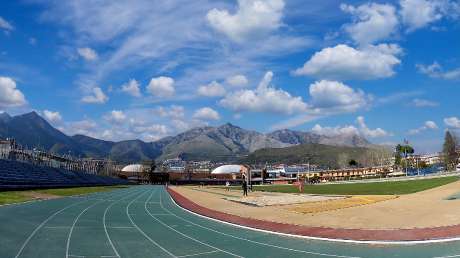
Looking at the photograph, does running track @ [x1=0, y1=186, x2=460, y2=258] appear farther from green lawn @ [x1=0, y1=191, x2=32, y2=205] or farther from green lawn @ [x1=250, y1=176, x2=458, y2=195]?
green lawn @ [x1=250, y1=176, x2=458, y2=195]

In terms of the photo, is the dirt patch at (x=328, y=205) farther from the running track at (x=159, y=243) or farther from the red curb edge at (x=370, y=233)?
the running track at (x=159, y=243)

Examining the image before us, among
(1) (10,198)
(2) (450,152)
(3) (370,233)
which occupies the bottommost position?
(1) (10,198)

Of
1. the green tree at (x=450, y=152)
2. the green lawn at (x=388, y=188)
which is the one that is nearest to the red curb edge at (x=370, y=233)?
the green lawn at (x=388, y=188)

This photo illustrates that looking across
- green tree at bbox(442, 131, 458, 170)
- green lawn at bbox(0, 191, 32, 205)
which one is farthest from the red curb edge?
green tree at bbox(442, 131, 458, 170)

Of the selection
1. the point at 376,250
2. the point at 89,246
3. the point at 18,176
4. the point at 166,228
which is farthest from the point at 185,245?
the point at 18,176

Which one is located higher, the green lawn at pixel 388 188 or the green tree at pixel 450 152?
the green tree at pixel 450 152

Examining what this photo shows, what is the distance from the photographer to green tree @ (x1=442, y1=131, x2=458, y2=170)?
5955 inches

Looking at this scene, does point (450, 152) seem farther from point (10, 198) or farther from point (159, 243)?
point (159, 243)

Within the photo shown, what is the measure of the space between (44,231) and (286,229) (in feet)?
39.6

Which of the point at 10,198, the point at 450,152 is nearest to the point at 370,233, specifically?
the point at 10,198

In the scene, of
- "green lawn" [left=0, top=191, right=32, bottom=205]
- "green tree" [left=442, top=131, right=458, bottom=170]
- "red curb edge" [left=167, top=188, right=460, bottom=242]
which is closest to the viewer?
"red curb edge" [left=167, top=188, right=460, bottom=242]

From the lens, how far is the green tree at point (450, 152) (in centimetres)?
15125

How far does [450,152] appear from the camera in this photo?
15638 cm

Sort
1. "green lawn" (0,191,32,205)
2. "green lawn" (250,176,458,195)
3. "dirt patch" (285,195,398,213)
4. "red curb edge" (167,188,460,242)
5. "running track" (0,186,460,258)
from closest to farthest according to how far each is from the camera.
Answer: "running track" (0,186,460,258) → "red curb edge" (167,188,460,242) → "dirt patch" (285,195,398,213) → "green lawn" (0,191,32,205) → "green lawn" (250,176,458,195)
